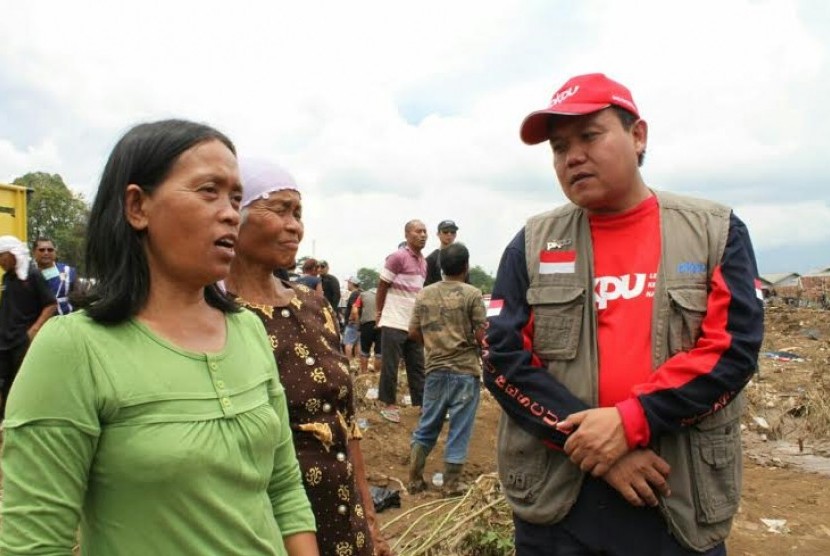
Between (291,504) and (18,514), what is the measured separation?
23.7 inches

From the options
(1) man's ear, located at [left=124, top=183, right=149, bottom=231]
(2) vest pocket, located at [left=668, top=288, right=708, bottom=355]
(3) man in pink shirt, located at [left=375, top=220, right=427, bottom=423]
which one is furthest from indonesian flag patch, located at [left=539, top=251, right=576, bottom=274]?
(3) man in pink shirt, located at [left=375, top=220, right=427, bottom=423]

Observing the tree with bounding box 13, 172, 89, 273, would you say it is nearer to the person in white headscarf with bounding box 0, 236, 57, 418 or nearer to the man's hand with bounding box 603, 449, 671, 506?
the person in white headscarf with bounding box 0, 236, 57, 418

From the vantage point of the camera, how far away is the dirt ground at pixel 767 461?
443cm

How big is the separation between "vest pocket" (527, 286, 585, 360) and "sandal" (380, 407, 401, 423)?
544cm

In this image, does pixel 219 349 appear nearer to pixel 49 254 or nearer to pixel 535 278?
pixel 535 278

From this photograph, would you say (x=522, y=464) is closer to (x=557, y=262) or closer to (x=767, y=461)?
(x=557, y=262)

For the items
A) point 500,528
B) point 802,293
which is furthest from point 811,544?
point 802,293

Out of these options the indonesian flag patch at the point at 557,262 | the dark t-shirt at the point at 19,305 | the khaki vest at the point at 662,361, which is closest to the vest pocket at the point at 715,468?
the khaki vest at the point at 662,361

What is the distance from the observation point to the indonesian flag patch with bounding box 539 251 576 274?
2184mm

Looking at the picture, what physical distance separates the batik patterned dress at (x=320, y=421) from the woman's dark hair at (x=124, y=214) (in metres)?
0.63

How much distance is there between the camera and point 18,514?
3.95ft

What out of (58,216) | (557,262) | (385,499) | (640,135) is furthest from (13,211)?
(58,216)

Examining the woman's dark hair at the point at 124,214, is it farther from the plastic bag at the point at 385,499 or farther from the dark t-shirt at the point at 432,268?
the dark t-shirt at the point at 432,268

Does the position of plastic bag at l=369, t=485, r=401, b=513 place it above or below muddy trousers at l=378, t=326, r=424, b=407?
below
